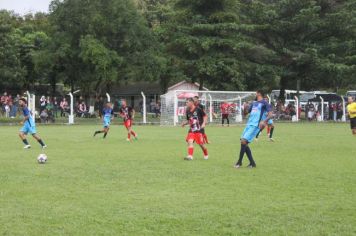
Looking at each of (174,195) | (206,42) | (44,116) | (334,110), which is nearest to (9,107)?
(44,116)

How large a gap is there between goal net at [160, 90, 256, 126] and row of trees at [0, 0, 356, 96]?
3876mm

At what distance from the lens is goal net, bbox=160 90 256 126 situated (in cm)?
3956

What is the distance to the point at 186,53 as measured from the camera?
48406 mm

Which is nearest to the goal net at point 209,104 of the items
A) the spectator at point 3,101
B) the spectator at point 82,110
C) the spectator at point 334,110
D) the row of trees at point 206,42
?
the row of trees at point 206,42

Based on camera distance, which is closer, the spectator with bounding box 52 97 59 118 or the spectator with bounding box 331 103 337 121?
the spectator with bounding box 52 97 59 118

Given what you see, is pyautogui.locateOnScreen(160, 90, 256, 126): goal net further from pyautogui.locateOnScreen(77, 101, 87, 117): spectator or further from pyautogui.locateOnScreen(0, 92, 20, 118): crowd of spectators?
pyautogui.locateOnScreen(0, 92, 20, 118): crowd of spectators

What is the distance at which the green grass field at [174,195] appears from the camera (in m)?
7.24

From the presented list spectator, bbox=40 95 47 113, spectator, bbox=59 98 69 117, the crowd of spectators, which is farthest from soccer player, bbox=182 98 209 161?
the crowd of spectators

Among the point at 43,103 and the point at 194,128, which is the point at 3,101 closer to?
the point at 43,103

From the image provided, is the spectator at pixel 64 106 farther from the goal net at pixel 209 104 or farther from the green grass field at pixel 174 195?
the green grass field at pixel 174 195

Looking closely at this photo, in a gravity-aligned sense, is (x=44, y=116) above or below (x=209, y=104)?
below

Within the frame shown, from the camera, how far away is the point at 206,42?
4519cm

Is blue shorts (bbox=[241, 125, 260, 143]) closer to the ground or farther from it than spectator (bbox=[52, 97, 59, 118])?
closer to the ground

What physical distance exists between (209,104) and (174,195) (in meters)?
32.1
